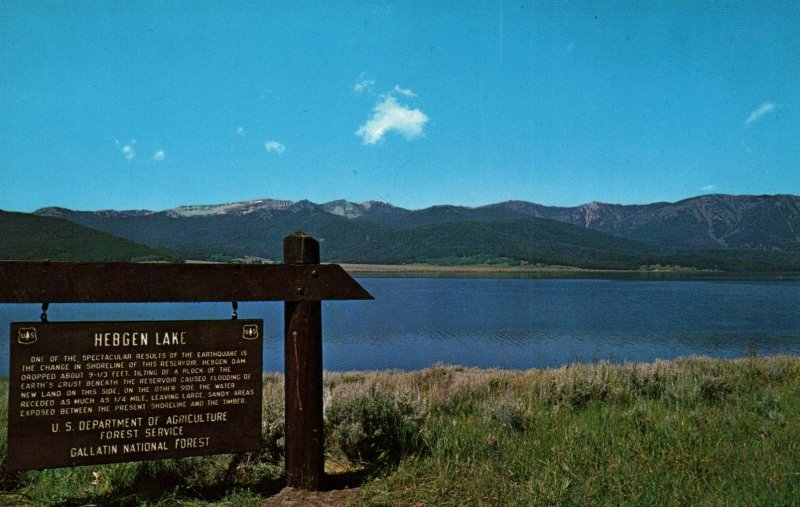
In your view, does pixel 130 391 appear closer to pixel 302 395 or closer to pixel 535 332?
pixel 302 395

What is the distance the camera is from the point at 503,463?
A: 4875 mm

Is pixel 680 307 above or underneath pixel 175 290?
underneath

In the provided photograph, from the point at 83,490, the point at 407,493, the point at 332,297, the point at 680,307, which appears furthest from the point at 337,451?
the point at 680,307

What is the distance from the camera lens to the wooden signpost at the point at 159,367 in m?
4.03

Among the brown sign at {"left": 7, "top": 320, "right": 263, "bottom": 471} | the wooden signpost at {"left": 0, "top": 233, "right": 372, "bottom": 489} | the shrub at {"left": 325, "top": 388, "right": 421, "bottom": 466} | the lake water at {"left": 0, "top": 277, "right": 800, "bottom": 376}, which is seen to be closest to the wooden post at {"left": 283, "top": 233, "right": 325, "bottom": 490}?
the wooden signpost at {"left": 0, "top": 233, "right": 372, "bottom": 489}

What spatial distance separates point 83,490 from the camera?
4562mm

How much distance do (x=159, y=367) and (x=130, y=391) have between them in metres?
0.26

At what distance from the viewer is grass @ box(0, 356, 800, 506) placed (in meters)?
4.29

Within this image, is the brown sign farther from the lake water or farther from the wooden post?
the lake water

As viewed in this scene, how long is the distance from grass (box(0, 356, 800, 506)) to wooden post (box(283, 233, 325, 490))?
13.5 inches

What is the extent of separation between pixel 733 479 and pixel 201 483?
425 centimetres

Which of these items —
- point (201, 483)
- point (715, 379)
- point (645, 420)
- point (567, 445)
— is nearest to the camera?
point (201, 483)

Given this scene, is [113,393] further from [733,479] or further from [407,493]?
[733,479]

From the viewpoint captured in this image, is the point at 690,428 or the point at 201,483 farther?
the point at 690,428
